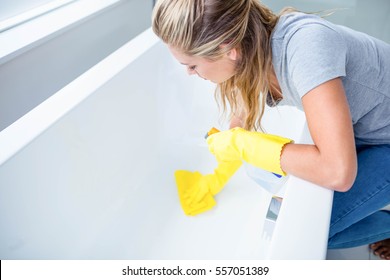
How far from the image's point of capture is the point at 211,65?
76cm

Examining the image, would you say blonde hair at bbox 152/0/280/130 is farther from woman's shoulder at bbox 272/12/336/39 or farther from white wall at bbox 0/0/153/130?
white wall at bbox 0/0/153/130

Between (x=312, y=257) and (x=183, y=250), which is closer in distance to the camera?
(x=312, y=257)

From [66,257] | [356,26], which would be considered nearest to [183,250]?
[66,257]

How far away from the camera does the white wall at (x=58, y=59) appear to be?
3.61 feet

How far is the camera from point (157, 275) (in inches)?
24.5

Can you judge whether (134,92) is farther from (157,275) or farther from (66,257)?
(157,275)

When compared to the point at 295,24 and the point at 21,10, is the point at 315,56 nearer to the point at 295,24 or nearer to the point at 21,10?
the point at 295,24

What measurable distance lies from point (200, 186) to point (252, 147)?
1.76 feet

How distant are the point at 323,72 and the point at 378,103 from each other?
0.25 meters

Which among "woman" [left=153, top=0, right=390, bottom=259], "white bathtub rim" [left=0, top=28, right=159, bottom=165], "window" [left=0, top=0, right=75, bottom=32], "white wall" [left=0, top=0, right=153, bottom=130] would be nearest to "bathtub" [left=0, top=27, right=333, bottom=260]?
"white bathtub rim" [left=0, top=28, right=159, bottom=165]

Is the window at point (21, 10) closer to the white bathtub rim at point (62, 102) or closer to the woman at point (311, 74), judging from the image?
the white bathtub rim at point (62, 102)

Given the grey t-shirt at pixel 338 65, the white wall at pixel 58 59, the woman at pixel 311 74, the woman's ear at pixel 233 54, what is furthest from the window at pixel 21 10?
the grey t-shirt at pixel 338 65

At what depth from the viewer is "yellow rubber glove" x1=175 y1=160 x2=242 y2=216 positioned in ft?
4.12

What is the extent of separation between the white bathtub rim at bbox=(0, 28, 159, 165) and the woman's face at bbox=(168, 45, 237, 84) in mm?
363
